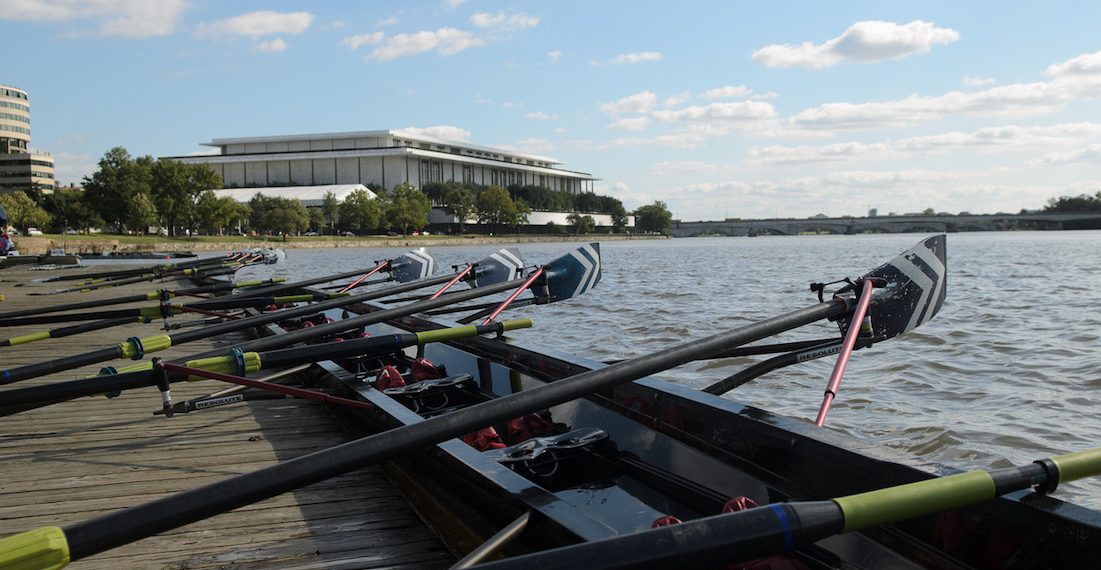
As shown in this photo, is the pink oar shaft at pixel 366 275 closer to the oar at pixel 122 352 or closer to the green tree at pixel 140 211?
the oar at pixel 122 352

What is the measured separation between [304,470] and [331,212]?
310 feet

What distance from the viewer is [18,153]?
129 meters

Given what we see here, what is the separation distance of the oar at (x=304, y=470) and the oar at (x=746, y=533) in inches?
2.5

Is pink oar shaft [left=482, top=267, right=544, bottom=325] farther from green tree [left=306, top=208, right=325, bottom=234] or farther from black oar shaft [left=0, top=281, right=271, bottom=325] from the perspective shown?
green tree [left=306, top=208, right=325, bottom=234]

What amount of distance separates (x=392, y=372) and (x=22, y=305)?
12.2 meters

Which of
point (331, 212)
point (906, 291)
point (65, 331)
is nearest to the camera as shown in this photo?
point (906, 291)

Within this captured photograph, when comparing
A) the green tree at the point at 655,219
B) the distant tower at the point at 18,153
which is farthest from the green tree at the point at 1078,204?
the distant tower at the point at 18,153

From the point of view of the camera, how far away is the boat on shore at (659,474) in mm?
1763

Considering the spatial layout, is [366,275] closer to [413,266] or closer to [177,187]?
[413,266]

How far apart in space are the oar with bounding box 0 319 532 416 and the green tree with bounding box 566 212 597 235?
12085 cm

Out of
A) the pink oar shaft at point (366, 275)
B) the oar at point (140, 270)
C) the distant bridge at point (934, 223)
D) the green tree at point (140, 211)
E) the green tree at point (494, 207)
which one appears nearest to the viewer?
the pink oar shaft at point (366, 275)

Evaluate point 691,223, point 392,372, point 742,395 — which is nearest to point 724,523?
point 392,372

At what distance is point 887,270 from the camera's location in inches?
201

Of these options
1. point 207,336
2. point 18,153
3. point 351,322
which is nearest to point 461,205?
point 18,153
